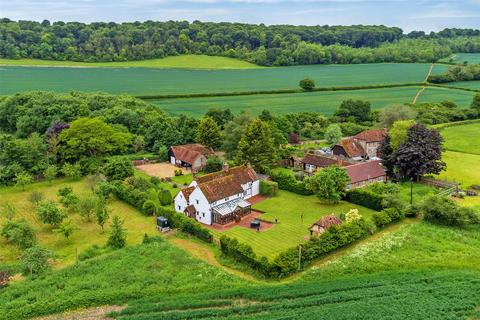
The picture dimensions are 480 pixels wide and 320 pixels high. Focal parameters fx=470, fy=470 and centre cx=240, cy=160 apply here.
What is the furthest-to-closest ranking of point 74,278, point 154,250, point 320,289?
point 154,250
point 74,278
point 320,289

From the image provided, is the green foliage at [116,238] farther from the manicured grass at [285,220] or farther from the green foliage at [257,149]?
the green foliage at [257,149]

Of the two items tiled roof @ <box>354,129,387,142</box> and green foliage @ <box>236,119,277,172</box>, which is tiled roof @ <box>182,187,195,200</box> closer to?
green foliage @ <box>236,119,277,172</box>

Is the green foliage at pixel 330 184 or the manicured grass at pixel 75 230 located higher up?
the green foliage at pixel 330 184

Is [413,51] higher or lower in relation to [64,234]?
higher

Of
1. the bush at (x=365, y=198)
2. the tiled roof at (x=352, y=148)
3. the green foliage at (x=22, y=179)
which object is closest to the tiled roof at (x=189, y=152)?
the tiled roof at (x=352, y=148)

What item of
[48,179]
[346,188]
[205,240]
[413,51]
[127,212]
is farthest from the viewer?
[413,51]

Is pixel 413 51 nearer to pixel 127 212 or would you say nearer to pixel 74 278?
pixel 127 212

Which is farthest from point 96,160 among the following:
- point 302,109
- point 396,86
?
point 396,86
